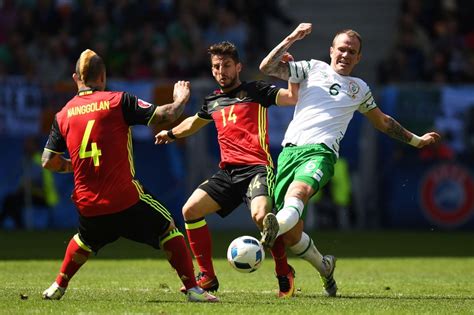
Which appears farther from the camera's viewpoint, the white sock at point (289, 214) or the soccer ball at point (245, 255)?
the white sock at point (289, 214)

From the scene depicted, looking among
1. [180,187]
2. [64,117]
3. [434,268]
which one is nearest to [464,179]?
[180,187]

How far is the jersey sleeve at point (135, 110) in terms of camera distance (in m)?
9.08

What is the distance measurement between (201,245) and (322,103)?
1763mm

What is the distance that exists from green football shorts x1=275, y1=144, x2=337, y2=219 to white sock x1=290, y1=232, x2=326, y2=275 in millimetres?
305

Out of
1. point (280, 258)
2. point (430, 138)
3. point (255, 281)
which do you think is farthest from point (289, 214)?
point (255, 281)

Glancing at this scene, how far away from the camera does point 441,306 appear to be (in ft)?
30.2

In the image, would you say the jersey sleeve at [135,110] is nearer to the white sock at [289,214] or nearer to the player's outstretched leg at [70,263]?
the player's outstretched leg at [70,263]

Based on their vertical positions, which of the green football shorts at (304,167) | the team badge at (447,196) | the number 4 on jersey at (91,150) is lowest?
the team badge at (447,196)

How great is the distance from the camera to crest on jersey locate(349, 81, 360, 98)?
33.5ft

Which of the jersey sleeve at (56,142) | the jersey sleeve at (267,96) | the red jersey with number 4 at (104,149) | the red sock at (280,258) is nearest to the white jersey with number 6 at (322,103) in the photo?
the jersey sleeve at (267,96)

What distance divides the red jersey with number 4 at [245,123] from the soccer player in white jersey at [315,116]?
0.37 meters

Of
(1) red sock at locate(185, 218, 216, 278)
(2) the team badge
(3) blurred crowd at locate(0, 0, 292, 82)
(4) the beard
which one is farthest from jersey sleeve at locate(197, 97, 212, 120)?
(3) blurred crowd at locate(0, 0, 292, 82)

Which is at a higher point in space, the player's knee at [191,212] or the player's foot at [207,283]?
the player's knee at [191,212]

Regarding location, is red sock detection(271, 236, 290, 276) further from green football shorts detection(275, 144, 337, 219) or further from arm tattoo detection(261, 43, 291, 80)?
arm tattoo detection(261, 43, 291, 80)
